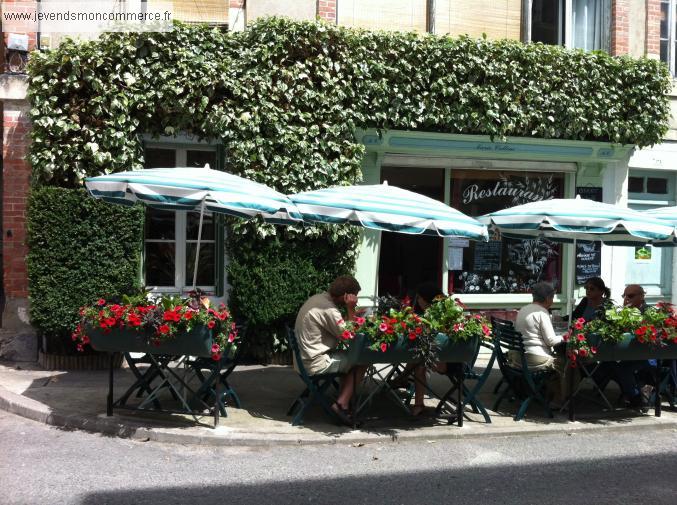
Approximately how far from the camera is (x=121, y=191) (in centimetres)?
708

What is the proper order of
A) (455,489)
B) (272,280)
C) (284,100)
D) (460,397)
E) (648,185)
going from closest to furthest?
1. (455,489)
2. (460,397)
3. (272,280)
4. (284,100)
5. (648,185)

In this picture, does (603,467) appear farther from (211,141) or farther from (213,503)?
(211,141)

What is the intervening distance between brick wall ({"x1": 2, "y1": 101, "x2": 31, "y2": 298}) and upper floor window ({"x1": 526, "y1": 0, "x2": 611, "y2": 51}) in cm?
788

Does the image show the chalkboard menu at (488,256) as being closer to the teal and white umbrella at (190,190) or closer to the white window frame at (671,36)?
the white window frame at (671,36)

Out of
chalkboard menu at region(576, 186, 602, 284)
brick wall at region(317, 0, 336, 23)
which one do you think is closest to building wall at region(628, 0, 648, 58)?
chalkboard menu at region(576, 186, 602, 284)

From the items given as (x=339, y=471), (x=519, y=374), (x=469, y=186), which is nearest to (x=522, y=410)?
(x=519, y=374)

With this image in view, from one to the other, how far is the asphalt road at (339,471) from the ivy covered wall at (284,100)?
3.88 metres

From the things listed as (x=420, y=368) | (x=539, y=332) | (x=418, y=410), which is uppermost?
(x=539, y=332)

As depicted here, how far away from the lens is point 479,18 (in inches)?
469

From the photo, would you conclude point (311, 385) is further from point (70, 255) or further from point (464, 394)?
point (70, 255)

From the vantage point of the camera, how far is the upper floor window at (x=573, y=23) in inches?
486

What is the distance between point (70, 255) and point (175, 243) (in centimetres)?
158

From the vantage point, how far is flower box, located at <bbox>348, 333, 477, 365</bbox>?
22.3 feet

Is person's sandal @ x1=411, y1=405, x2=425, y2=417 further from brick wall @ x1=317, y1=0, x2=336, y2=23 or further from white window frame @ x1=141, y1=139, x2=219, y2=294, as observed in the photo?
brick wall @ x1=317, y1=0, x2=336, y2=23
